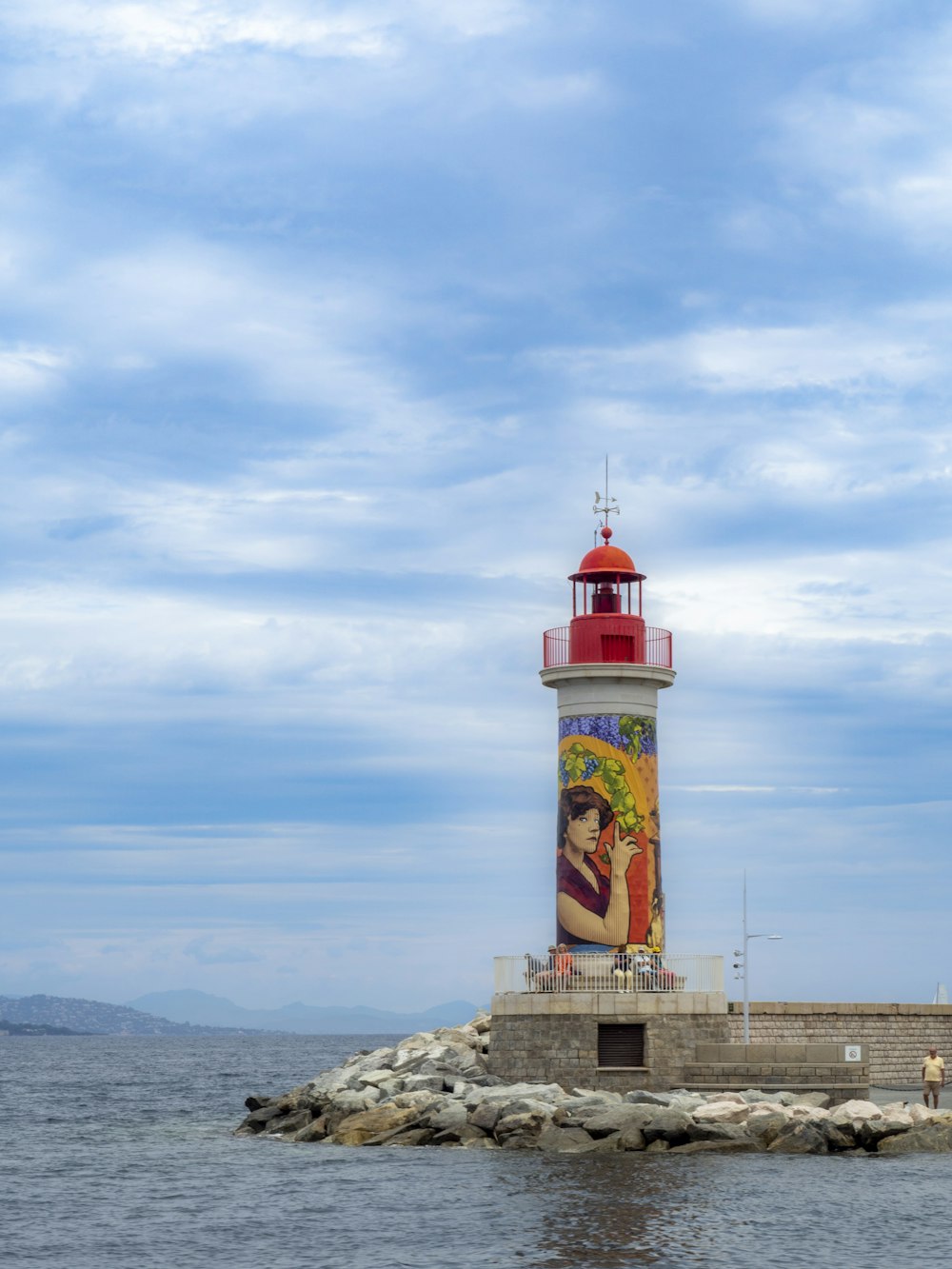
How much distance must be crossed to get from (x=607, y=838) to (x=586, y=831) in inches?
14.8

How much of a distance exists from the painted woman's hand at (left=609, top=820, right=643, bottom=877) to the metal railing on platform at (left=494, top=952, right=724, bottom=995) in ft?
4.78

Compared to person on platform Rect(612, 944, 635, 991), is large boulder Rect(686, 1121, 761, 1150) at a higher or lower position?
lower

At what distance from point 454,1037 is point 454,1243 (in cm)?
1537

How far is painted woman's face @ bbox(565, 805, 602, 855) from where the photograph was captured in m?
30.5

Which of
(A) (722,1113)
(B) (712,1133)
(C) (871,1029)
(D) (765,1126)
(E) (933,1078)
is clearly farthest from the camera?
(C) (871,1029)

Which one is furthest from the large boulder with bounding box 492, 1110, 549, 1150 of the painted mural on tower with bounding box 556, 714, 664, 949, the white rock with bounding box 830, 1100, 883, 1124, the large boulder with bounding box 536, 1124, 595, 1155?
the white rock with bounding box 830, 1100, 883, 1124

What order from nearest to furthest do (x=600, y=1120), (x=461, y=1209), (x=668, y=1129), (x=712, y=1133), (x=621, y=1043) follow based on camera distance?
1. (x=461, y=1209)
2. (x=668, y=1129)
3. (x=600, y=1120)
4. (x=712, y=1133)
5. (x=621, y=1043)

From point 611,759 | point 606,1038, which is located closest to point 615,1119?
point 606,1038

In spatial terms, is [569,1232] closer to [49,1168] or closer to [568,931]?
[568,931]

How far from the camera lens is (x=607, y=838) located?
30516mm

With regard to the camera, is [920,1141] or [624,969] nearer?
[920,1141]

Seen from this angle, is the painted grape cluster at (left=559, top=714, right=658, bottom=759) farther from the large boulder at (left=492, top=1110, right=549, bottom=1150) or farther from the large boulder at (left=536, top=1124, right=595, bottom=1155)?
the large boulder at (left=536, top=1124, right=595, bottom=1155)

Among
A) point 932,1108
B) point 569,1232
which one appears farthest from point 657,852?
point 569,1232

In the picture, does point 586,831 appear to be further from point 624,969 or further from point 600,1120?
point 600,1120
